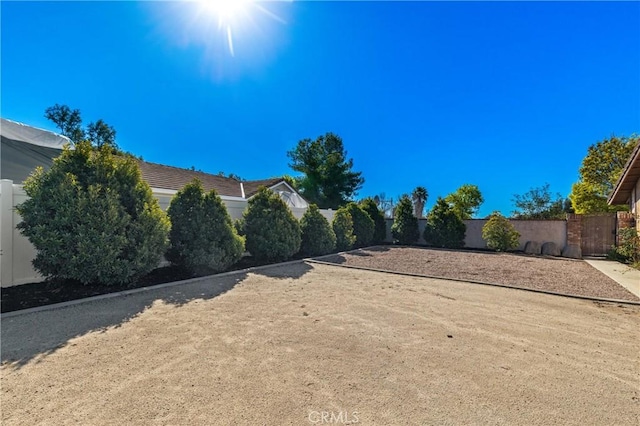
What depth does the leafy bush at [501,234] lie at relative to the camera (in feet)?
42.3

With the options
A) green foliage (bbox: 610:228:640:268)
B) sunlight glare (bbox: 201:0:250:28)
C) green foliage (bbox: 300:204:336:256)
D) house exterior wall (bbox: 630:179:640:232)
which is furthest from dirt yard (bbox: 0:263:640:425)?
house exterior wall (bbox: 630:179:640:232)

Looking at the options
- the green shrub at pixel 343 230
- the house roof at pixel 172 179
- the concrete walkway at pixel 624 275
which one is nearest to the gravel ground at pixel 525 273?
the concrete walkway at pixel 624 275

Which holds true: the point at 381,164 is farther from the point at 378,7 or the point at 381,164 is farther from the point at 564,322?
the point at 564,322

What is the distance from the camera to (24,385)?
6.91ft

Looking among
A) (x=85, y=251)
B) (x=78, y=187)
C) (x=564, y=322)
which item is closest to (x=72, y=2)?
(x=78, y=187)

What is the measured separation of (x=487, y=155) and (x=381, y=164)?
9534 millimetres

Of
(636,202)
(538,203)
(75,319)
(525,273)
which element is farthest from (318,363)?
(538,203)

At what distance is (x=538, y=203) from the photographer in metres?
21.2

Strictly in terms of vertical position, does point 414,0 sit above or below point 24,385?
above

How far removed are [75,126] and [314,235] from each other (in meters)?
25.2

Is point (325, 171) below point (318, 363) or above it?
above

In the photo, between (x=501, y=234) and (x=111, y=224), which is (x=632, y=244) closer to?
(x=501, y=234)

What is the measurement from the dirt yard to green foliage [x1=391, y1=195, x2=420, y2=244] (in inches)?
447

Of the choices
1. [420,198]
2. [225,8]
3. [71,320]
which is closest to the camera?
[71,320]
